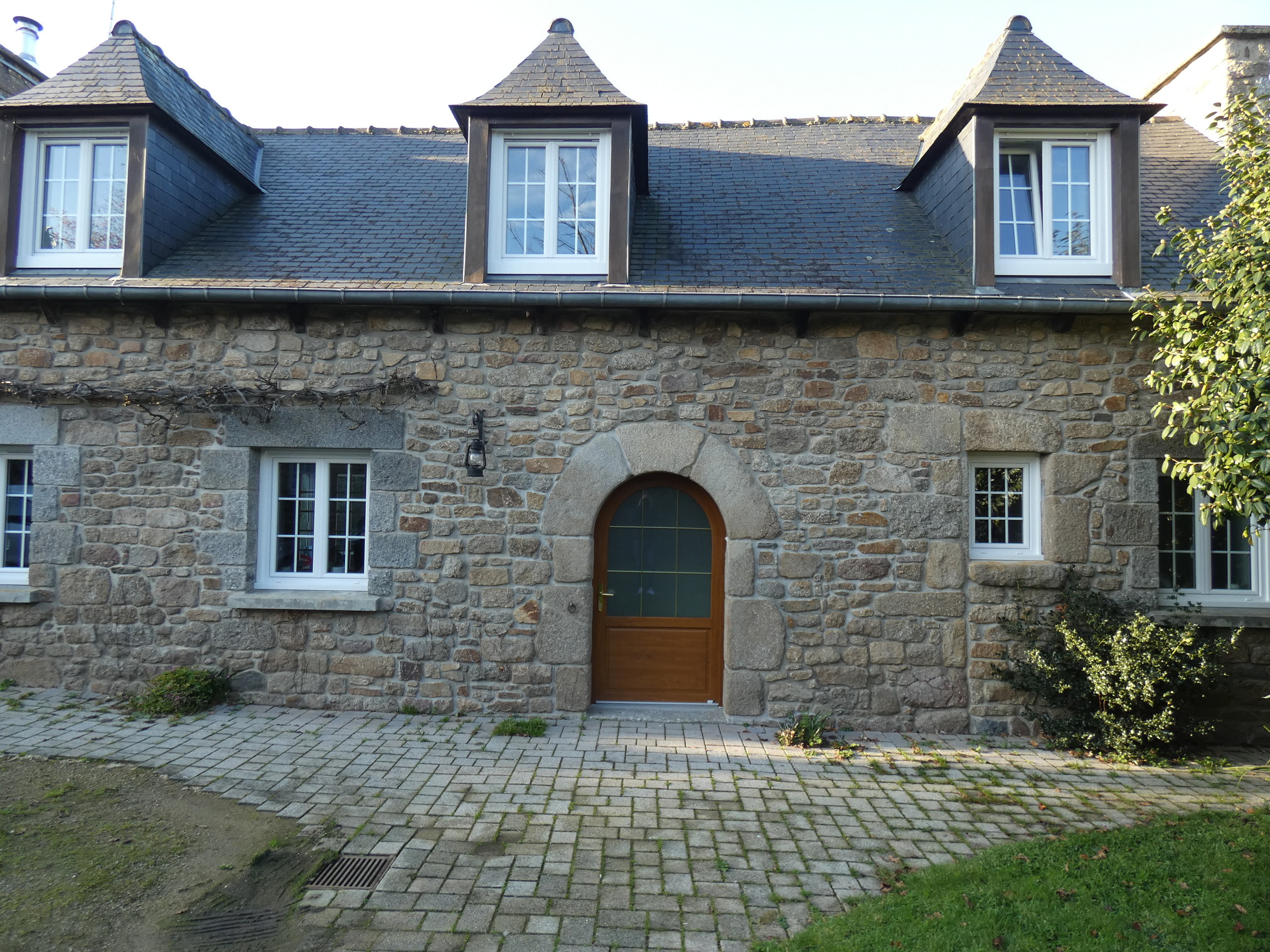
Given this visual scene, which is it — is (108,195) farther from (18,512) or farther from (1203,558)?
(1203,558)

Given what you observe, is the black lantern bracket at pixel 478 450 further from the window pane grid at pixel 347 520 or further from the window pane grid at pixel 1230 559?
the window pane grid at pixel 1230 559

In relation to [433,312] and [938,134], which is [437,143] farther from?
[938,134]

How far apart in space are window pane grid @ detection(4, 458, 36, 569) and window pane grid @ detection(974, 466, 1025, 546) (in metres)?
8.18

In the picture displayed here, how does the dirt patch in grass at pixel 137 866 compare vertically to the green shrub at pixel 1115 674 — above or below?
below

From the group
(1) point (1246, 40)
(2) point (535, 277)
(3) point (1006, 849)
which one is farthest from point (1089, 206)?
(3) point (1006, 849)

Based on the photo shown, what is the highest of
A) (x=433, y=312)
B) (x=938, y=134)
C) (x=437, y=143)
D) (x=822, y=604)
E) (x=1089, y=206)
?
(x=437, y=143)

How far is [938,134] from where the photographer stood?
7043 mm

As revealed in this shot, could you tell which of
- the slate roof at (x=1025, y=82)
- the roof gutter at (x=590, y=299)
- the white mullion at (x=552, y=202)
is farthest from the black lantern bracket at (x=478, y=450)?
the slate roof at (x=1025, y=82)

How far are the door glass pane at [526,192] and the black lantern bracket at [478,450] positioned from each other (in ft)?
5.76

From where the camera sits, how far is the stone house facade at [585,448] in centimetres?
599

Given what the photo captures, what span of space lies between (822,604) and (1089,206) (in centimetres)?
422

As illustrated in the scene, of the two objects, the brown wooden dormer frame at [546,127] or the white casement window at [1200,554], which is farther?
the brown wooden dormer frame at [546,127]

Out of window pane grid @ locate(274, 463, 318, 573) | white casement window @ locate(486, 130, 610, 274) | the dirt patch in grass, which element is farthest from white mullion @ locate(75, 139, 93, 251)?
the dirt patch in grass

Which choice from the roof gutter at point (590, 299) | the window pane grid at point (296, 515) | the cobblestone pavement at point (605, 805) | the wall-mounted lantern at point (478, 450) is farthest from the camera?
the window pane grid at point (296, 515)
